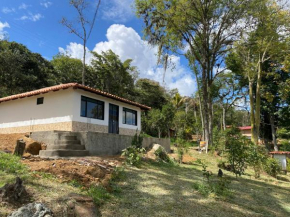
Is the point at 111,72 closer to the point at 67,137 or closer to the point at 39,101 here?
the point at 39,101

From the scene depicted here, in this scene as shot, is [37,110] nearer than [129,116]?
Yes

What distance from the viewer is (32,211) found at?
122 inches


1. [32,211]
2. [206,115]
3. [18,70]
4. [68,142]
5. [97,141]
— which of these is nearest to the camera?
[32,211]

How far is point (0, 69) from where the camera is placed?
2342 cm

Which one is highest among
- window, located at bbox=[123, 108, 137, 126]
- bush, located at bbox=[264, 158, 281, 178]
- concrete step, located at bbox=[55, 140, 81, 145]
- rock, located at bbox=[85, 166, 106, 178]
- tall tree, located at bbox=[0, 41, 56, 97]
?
tall tree, located at bbox=[0, 41, 56, 97]

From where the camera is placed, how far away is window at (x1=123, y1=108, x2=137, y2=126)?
16141mm

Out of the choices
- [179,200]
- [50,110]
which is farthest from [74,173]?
[50,110]

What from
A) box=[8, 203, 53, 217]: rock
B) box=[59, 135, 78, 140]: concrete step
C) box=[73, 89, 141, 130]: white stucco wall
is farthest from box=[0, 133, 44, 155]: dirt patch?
box=[8, 203, 53, 217]: rock

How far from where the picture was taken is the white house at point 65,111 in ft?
39.8

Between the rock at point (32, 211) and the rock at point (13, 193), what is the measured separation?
0.57 meters

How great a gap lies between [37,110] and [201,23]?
13.2 metres

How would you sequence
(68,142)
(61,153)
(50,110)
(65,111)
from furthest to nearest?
(50,110)
(65,111)
(68,142)
(61,153)

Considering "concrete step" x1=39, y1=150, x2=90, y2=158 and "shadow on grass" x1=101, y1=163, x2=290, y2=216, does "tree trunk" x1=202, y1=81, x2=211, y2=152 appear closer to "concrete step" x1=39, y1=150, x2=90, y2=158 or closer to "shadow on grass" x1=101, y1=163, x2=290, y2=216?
"shadow on grass" x1=101, y1=163, x2=290, y2=216

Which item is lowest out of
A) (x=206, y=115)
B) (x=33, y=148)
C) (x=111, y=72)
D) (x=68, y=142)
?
(x=33, y=148)
